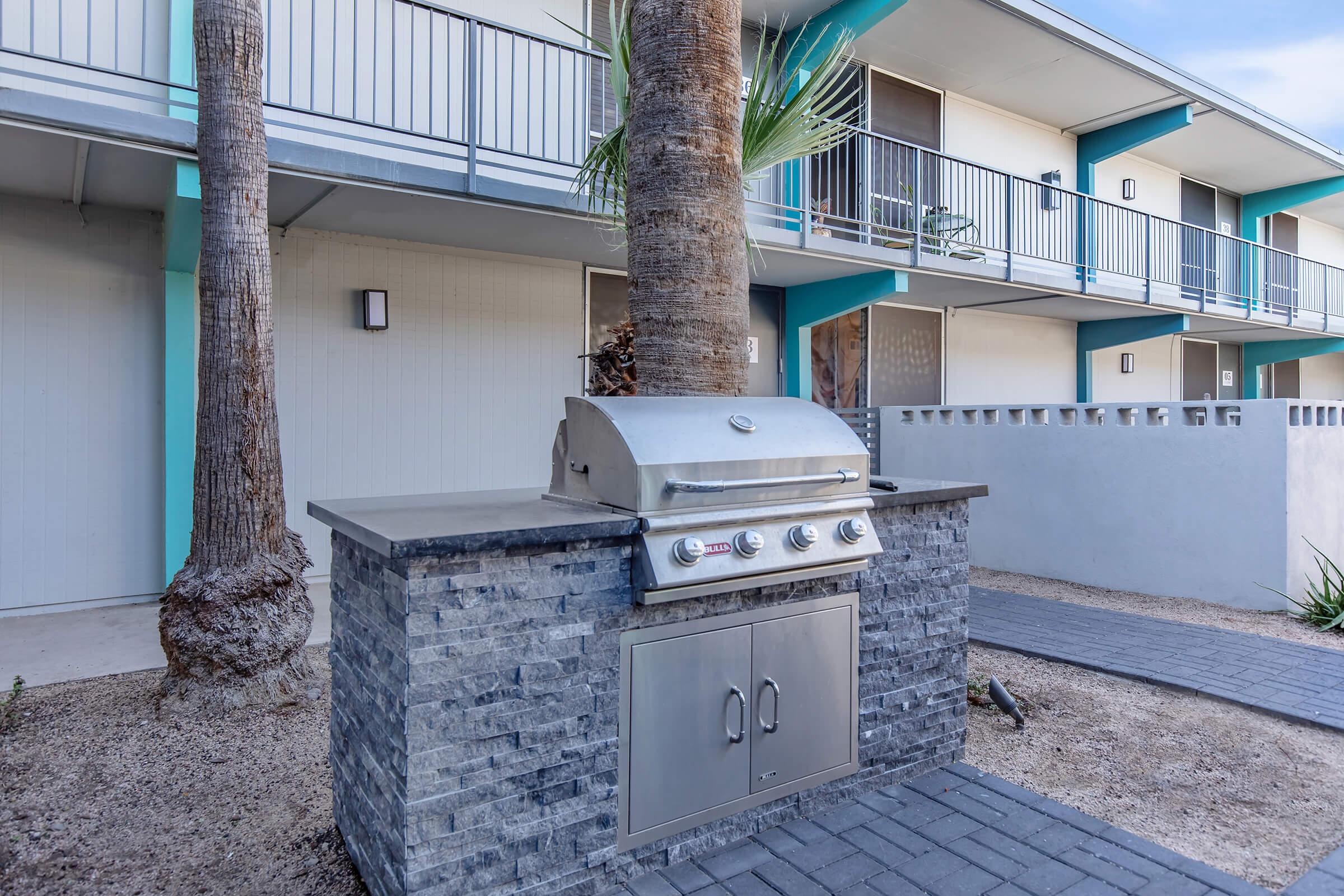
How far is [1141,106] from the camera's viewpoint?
9570 millimetres

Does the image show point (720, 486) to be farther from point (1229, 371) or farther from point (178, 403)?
point (1229, 371)

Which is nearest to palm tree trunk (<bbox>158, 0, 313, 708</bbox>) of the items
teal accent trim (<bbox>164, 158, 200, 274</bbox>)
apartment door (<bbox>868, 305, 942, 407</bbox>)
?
teal accent trim (<bbox>164, 158, 200, 274</bbox>)

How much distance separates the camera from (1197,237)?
38.1ft

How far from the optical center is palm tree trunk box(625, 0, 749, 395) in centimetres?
294

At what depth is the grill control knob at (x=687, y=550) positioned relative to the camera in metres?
2.22

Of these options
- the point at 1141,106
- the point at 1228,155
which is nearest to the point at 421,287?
the point at 1141,106

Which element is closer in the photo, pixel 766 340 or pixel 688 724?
pixel 688 724

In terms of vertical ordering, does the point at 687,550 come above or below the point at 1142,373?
below

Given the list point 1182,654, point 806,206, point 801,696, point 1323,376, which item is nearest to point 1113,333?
point 806,206

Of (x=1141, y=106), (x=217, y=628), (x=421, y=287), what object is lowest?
(x=217, y=628)

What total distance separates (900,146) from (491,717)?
762cm

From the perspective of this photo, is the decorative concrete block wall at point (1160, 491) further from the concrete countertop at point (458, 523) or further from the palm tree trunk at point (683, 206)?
the concrete countertop at point (458, 523)

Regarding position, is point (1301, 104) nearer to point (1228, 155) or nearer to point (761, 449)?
point (1228, 155)

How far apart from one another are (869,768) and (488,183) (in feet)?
12.9
